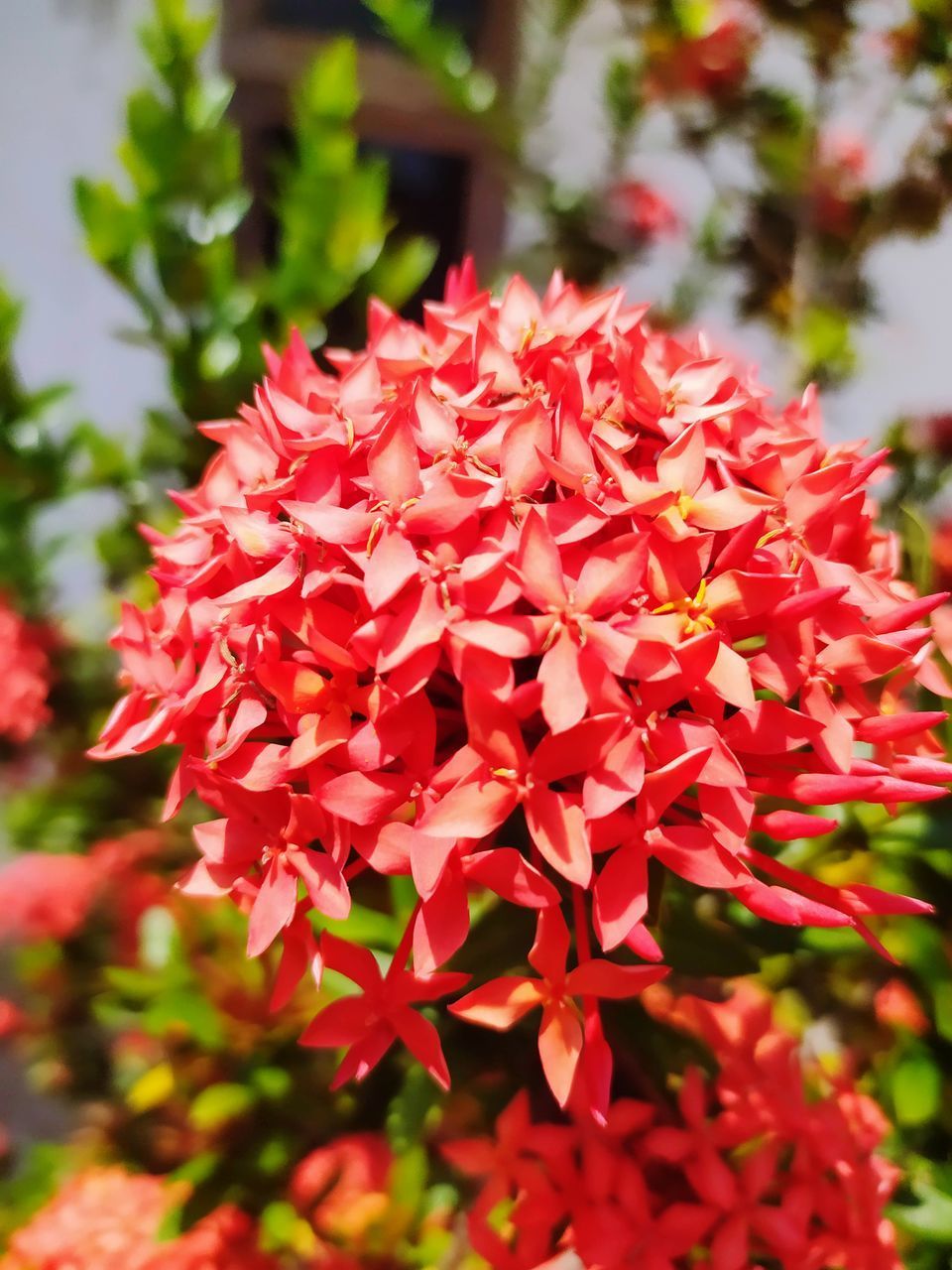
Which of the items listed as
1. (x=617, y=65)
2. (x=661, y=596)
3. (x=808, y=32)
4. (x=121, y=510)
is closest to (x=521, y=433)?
(x=661, y=596)

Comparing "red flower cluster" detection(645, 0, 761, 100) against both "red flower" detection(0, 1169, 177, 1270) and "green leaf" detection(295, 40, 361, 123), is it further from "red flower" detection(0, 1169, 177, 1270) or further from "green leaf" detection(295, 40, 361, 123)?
"red flower" detection(0, 1169, 177, 1270)

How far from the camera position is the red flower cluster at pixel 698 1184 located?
39 cm

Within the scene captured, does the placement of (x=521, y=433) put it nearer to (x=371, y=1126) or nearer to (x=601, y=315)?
(x=601, y=315)

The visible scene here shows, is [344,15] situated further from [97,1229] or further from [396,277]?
[97,1229]

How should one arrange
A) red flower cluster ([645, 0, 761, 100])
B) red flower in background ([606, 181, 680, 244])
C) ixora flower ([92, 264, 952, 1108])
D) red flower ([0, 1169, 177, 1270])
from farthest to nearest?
red flower in background ([606, 181, 680, 244])
red flower cluster ([645, 0, 761, 100])
red flower ([0, 1169, 177, 1270])
ixora flower ([92, 264, 952, 1108])

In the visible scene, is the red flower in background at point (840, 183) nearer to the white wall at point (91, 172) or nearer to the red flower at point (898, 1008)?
the white wall at point (91, 172)

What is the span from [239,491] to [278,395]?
4 cm

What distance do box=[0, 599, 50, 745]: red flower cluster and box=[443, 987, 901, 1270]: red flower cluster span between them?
463 mm

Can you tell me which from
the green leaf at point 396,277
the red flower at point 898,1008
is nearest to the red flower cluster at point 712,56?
the green leaf at point 396,277

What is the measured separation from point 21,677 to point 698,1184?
58 centimetres

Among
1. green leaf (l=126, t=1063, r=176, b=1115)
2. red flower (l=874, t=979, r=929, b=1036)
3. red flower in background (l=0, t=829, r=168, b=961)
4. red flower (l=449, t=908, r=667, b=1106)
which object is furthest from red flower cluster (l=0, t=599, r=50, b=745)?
red flower (l=874, t=979, r=929, b=1036)

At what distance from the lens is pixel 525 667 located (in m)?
0.32

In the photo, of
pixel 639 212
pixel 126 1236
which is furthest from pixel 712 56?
pixel 126 1236

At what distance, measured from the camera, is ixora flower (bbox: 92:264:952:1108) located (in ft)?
0.89
